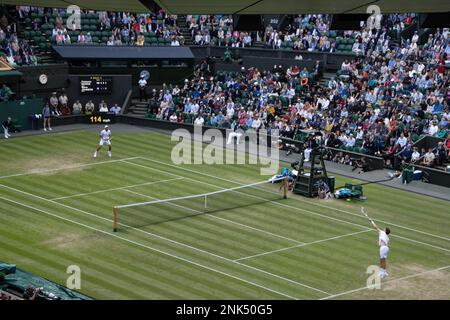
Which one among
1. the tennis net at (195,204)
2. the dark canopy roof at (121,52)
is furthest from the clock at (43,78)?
the tennis net at (195,204)

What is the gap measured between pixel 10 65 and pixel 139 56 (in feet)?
34.4

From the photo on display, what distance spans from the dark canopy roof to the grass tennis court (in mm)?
15266

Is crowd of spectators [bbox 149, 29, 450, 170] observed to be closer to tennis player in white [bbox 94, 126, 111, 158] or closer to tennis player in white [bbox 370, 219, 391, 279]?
tennis player in white [bbox 94, 126, 111, 158]

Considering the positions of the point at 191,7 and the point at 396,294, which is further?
the point at 396,294

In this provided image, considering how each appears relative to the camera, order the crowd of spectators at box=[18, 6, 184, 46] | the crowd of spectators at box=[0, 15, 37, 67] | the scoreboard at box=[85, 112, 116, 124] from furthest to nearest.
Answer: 1. the crowd of spectators at box=[18, 6, 184, 46]
2. the scoreboard at box=[85, 112, 116, 124]
3. the crowd of spectators at box=[0, 15, 37, 67]

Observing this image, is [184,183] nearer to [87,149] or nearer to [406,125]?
[87,149]

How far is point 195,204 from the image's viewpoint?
123 ft

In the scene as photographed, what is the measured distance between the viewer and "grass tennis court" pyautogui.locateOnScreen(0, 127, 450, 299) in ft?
89.4

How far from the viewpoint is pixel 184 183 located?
41812 millimetres

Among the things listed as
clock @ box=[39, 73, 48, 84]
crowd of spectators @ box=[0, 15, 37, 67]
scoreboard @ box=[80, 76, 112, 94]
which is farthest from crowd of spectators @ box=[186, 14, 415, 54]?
crowd of spectators @ box=[0, 15, 37, 67]

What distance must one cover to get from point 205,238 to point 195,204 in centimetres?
508

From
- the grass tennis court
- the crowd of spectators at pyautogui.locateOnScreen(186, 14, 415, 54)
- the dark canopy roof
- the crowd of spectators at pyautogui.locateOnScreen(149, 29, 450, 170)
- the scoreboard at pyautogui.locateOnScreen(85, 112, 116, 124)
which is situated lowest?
the grass tennis court

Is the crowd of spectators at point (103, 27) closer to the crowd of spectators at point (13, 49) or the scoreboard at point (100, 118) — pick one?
the crowd of spectators at point (13, 49)
